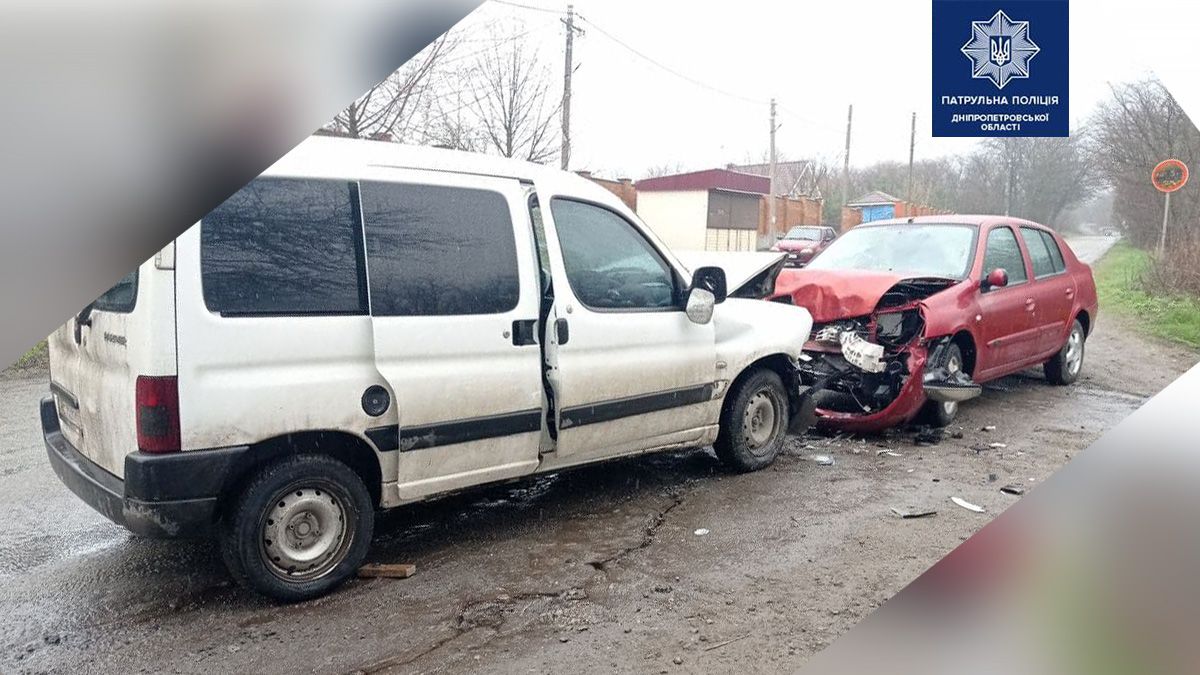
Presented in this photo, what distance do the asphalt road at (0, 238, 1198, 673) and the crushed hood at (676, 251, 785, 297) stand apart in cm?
125

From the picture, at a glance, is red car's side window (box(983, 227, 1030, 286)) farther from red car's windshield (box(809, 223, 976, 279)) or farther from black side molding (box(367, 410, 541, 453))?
black side molding (box(367, 410, 541, 453))

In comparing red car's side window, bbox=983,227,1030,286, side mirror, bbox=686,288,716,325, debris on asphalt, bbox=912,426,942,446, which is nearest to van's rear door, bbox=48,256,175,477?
side mirror, bbox=686,288,716,325

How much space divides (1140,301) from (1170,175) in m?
5.37

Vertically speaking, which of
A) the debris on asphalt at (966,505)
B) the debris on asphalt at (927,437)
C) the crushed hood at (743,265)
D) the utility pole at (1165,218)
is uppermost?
the utility pole at (1165,218)

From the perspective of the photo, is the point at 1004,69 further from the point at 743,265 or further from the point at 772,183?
the point at 772,183

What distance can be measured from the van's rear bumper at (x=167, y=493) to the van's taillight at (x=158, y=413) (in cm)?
6

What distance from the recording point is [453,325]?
358cm

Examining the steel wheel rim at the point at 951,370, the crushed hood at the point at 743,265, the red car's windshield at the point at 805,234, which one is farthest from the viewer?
the red car's windshield at the point at 805,234

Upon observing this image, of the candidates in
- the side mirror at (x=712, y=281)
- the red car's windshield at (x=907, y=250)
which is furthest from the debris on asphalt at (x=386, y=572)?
the red car's windshield at (x=907, y=250)

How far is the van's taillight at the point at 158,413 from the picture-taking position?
115 inches

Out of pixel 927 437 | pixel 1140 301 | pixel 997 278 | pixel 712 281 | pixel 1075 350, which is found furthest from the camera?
pixel 1140 301

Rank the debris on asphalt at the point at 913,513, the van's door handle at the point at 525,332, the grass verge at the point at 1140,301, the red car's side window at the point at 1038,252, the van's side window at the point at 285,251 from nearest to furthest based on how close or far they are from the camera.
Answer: the van's side window at the point at 285,251, the van's door handle at the point at 525,332, the debris on asphalt at the point at 913,513, the red car's side window at the point at 1038,252, the grass verge at the point at 1140,301

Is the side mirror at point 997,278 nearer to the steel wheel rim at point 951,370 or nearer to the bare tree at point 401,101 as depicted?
the steel wheel rim at point 951,370

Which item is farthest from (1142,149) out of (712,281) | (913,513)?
(712,281)
